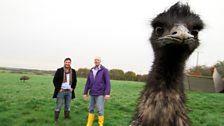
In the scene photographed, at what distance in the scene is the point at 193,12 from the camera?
336 cm

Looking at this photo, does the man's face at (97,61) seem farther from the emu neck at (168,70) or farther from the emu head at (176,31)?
the emu neck at (168,70)

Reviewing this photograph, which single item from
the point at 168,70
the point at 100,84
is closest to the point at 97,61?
the point at 100,84

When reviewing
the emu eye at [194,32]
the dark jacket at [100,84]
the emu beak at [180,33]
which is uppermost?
the emu eye at [194,32]

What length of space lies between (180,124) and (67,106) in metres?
6.23

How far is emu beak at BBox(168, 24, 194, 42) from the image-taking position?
9.07ft

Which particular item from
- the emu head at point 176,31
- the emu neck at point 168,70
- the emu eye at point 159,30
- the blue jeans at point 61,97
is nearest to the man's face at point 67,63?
the blue jeans at point 61,97

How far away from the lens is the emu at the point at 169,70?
2750 mm

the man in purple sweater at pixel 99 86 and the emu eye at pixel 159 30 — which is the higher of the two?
the emu eye at pixel 159 30

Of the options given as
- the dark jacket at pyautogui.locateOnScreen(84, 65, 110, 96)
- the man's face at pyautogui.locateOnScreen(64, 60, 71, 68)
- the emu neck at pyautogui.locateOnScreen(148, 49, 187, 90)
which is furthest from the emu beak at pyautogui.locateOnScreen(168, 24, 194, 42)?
the man's face at pyautogui.locateOnScreen(64, 60, 71, 68)

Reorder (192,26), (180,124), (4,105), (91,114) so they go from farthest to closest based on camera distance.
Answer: (4,105) → (91,114) → (192,26) → (180,124)

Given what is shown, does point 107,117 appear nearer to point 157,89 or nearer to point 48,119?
point 48,119

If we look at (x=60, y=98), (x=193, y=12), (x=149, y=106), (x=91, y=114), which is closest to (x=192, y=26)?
(x=193, y=12)

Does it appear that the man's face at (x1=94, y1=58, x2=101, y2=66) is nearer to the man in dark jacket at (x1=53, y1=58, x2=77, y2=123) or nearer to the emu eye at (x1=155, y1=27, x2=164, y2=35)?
the man in dark jacket at (x1=53, y1=58, x2=77, y2=123)

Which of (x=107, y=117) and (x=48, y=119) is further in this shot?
(x=107, y=117)
